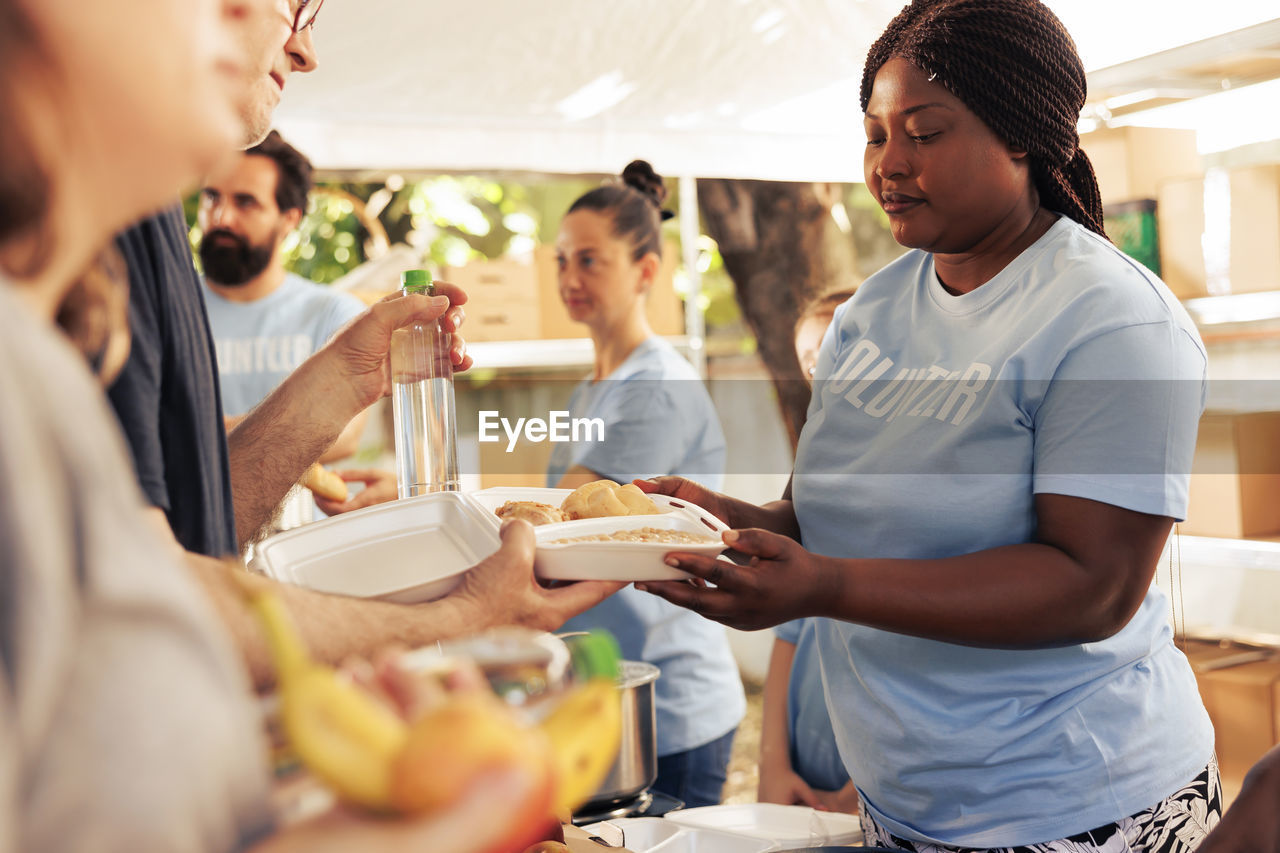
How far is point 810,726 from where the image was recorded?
71.0 inches

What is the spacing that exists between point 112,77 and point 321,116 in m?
2.63

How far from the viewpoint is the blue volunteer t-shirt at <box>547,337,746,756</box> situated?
202cm

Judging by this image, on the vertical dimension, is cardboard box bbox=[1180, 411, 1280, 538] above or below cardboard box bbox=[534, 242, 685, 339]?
below

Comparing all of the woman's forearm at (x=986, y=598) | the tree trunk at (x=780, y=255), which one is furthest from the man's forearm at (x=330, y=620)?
the tree trunk at (x=780, y=255)

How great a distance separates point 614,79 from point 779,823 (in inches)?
81.1

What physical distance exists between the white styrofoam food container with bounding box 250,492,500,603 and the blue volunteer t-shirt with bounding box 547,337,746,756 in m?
1.00

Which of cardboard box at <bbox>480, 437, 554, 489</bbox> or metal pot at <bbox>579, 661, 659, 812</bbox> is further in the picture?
cardboard box at <bbox>480, 437, 554, 489</bbox>

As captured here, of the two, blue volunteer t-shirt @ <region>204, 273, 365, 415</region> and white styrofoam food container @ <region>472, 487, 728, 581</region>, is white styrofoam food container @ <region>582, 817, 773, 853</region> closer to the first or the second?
white styrofoam food container @ <region>472, 487, 728, 581</region>

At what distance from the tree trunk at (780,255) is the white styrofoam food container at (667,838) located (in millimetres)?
2071

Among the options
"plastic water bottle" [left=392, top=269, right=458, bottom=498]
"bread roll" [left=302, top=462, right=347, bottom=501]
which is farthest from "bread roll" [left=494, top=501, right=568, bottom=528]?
"bread roll" [left=302, top=462, right=347, bottom=501]

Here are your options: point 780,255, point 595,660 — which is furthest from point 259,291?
point 595,660

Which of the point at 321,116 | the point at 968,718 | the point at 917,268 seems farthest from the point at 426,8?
the point at 968,718

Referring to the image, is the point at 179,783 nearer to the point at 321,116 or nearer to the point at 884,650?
the point at 884,650

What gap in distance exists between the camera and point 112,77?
0.34 meters
